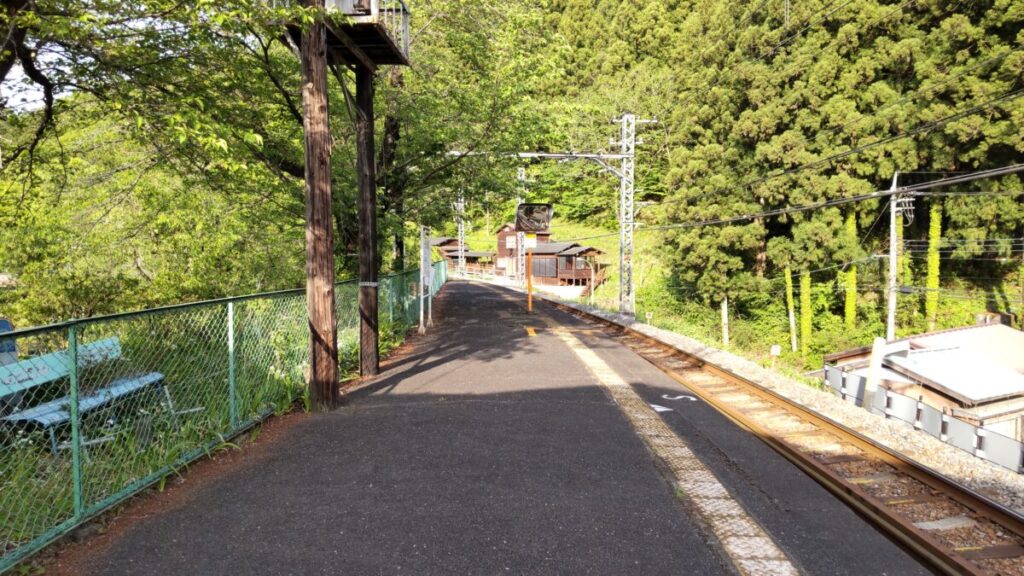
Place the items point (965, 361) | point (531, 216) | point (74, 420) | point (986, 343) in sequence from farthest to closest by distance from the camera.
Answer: point (531, 216)
point (986, 343)
point (965, 361)
point (74, 420)

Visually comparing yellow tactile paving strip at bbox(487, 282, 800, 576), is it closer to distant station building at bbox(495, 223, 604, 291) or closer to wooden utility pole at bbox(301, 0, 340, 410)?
wooden utility pole at bbox(301, 0, 340, 410)

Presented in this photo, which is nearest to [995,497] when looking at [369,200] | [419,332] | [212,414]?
[212,414]

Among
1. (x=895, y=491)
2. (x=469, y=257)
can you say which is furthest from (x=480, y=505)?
(x=469, y=257)

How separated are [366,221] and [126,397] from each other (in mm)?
4147

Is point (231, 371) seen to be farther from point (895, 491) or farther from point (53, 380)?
point (895, 491)

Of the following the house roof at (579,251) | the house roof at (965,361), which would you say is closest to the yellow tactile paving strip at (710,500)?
the house roof at (965,361)

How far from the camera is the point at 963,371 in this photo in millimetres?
14094

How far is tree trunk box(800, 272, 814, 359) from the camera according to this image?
2669 cm

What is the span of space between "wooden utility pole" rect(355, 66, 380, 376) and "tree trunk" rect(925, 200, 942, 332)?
25.3m

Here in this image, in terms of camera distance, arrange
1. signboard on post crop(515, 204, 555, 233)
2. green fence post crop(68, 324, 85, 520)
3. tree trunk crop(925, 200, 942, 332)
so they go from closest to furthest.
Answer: green fence post crop(68, 324, 85, 520)
signboard on post crop(515, 204, 555, 233)
tree trunk crop(925, 200, 942, 332)

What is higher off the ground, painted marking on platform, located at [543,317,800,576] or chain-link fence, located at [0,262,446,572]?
chain-link fence, located at [0,262,446,572]

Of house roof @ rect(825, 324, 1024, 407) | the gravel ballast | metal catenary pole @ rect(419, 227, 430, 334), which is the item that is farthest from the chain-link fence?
house roof @ rect(825, 324, 1024, 407)

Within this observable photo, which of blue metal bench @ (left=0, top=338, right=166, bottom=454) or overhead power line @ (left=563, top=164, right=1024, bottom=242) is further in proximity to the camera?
overhead power line @ (left=563, top=164, right=1024, bottom=242)

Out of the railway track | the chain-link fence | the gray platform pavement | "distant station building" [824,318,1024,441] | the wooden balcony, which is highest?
the wooden balcony
